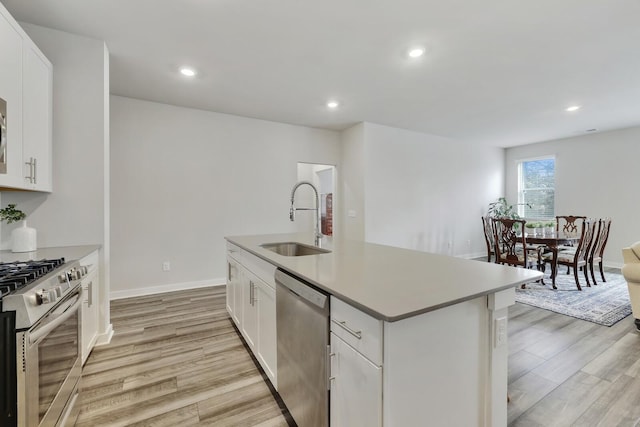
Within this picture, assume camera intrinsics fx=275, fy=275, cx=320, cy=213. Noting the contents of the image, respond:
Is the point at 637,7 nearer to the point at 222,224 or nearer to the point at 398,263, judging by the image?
the point at 398,263

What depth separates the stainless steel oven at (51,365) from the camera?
103 centimetres

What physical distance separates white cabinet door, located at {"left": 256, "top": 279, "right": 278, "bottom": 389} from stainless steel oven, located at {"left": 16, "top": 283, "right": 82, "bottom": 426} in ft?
3.28

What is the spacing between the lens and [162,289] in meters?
3.89

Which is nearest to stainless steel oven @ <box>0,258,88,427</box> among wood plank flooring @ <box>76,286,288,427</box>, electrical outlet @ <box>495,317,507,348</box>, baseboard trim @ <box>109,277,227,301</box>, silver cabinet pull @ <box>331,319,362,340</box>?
wood plank flooring @ <box>76,286,288,427</box>

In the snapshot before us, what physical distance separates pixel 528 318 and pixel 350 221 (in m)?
2.98

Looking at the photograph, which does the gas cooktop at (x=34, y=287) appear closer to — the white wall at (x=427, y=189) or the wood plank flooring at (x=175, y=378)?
the wood plank flooring at (x=175, y=378)

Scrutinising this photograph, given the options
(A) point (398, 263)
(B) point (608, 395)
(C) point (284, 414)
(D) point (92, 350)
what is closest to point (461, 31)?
(A) point (398, 263)

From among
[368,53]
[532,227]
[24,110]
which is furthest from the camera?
[532,227]

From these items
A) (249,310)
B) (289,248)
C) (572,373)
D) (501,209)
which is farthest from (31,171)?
(501,209)

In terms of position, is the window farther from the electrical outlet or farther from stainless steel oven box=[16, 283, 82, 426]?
stainless steel oven box=[16, 283, 82, 426]

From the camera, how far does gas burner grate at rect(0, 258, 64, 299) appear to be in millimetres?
1088

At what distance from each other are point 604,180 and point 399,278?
6791mm

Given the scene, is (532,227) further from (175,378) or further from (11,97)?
(11,97)

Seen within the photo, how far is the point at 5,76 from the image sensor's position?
172 cm
